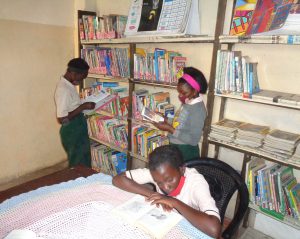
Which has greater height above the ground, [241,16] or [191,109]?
[241,16]

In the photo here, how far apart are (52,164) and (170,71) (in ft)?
8.06

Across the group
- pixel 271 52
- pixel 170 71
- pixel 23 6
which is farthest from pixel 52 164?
pixel 271 52

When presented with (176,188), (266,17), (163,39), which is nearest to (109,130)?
(163,39)

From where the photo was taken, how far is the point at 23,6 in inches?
122

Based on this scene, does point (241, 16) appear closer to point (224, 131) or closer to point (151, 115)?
point (224, 131)

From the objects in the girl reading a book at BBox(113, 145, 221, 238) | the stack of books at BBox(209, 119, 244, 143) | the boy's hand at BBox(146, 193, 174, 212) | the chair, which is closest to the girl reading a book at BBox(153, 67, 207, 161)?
the stack of books at BBox(209, 119, 244, 143)

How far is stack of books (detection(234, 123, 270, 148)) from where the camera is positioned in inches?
77.4

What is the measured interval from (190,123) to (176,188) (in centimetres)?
83

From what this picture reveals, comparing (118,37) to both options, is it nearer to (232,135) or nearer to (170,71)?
(170,71)

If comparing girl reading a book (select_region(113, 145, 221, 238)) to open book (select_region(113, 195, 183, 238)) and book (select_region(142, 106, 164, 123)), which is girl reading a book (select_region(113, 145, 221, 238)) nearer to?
open book (select_region(113, 195, 183, 238))

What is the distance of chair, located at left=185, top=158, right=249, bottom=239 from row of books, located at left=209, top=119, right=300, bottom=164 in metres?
0.40

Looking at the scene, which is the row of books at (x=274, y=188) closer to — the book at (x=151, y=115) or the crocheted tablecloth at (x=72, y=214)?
the book at (x=151, y=115)

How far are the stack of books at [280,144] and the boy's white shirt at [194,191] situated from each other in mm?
744

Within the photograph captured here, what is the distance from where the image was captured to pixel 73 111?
292 cm
